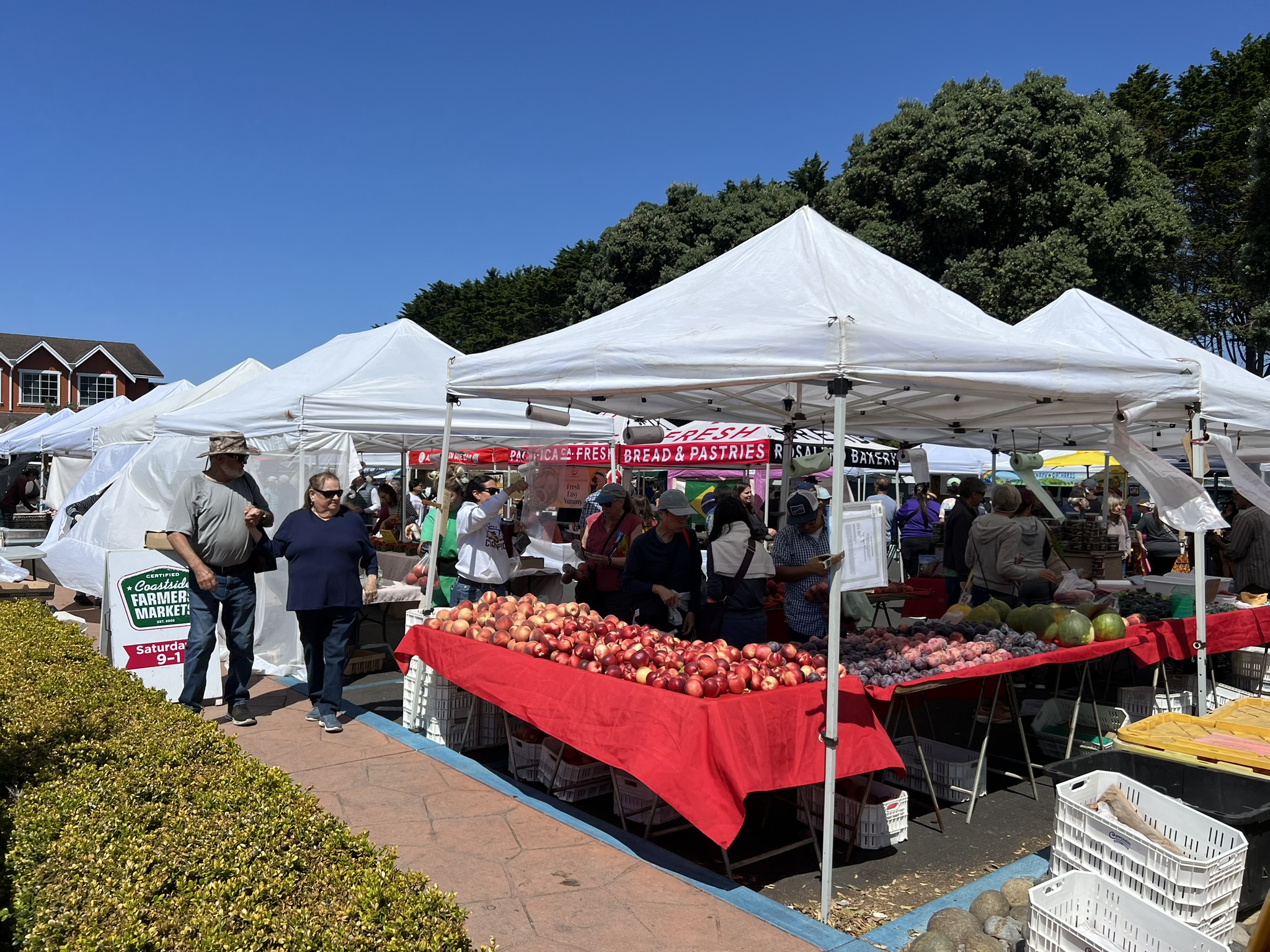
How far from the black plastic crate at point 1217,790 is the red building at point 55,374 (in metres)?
62.4

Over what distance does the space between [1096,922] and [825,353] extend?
95.5 inches

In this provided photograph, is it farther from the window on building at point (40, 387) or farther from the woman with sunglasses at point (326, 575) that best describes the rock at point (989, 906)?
the window on building at point (40, 387)

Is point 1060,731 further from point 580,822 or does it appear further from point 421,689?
point 421,689

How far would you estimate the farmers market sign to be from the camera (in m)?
6.83

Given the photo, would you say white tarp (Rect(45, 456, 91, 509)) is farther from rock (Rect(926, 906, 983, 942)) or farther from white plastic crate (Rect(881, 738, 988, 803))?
rock (Rect(926, 906, 983, 942))

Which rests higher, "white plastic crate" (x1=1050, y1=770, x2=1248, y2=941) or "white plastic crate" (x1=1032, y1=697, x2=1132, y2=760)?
"white plastic crate" (x1=1050, y1=770, x2=1248, y2=941)

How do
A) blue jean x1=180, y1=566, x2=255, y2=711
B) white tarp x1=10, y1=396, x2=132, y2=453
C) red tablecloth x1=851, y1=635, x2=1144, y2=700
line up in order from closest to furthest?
red tablecloth x1=851, y1=635, x2=1144, y2=700 < blue jean x1=180, y1=566, x2=255, y2=711 < white tarp x1=10, y1=396, x2=132, y2=453

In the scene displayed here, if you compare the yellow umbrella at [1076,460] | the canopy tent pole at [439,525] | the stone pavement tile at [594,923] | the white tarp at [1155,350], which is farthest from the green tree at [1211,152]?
the stone pavement tile at [594,923]

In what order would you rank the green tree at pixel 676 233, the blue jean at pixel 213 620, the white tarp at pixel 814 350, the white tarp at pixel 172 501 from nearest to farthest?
the white tarp at pixel 814 350 → the blue jean at pixel 213 620 → the white tarp at pixel 172 501 → the green tree at pixel 676 233

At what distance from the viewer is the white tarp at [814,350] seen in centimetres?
418

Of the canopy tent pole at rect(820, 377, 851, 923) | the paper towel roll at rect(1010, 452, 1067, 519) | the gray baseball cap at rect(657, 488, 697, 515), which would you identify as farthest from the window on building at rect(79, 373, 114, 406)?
the canopy tent pole at rect(820, 377, 851, 923)

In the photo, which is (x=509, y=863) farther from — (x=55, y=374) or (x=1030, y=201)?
(x=55, y=374)

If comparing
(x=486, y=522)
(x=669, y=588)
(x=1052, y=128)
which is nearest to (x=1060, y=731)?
(x=669, y=588)

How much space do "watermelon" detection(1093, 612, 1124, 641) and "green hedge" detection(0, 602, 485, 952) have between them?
A: 434cm
